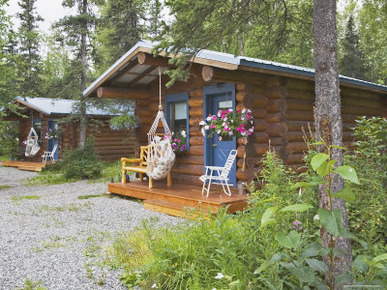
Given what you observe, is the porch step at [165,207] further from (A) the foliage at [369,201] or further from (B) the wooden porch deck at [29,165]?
(B) the wooden porch deck at [29,165]

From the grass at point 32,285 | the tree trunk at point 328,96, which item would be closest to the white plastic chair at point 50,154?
the grass at point 32,285

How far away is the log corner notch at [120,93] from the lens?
930 centimetres

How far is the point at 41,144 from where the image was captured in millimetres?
19000

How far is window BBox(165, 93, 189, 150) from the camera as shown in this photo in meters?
8.77

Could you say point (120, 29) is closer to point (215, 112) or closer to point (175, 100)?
point (175, 100)

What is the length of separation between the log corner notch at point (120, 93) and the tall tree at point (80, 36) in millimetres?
6525

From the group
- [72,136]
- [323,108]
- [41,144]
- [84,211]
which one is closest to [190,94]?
[84,211]

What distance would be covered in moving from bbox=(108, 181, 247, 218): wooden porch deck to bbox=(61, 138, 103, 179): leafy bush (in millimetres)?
4266

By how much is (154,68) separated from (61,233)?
4.86 metres

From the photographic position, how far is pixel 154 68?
895cm

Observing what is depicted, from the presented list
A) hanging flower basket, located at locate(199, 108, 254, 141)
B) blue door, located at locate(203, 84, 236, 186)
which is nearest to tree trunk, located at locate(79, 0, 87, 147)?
blue door, located at locate(203, 84, 236, 186)

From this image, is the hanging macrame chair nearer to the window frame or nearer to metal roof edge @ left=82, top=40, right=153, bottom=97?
metal roof edge @ left=82, top=40, right=153, bottom=97

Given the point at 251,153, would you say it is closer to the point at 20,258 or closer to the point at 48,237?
the point at 48,237

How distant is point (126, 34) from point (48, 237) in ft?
57.2
